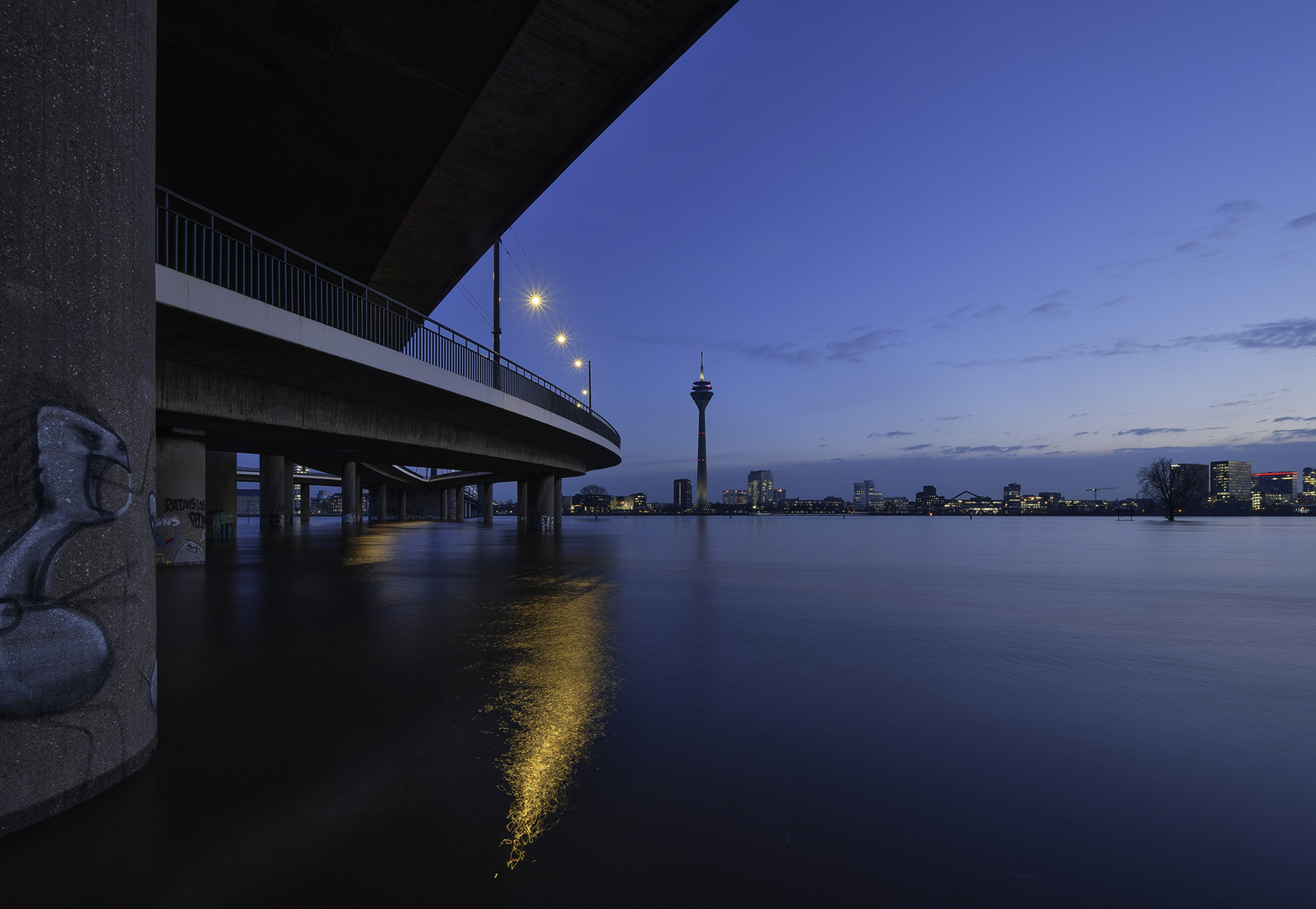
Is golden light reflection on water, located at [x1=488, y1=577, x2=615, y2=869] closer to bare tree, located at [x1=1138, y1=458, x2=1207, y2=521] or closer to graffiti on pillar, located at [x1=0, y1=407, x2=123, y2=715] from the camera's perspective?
graffiti on pillar, located at [x1=0, y1=407, x2=123, y2=715]

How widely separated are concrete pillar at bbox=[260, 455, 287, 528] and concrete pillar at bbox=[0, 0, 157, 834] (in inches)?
1864

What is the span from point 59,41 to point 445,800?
18.9ft

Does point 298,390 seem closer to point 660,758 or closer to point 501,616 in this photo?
point 501,616

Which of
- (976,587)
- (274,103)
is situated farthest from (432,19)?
(976,587)

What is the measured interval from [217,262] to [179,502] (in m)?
10.0

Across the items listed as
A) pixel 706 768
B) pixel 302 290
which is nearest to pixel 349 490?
pixel 302 290

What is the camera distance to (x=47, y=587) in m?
3.89

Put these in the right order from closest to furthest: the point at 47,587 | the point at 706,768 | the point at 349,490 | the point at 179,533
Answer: the point at 47,587 < the point at 706,768 < the point at 179,533 < the point at 349,490

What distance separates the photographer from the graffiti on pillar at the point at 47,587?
3.73 meters

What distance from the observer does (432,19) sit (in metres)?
13.2

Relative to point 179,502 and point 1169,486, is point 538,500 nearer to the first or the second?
point 179,502

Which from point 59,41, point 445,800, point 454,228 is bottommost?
point 445,800

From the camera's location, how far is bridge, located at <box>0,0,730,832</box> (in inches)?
153

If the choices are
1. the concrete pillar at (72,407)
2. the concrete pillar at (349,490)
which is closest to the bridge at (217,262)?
the concrete pillar at (72,407)
